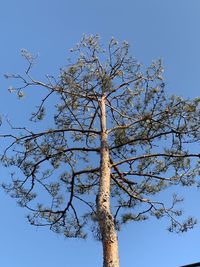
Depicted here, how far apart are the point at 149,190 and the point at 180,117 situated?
49.5 inches

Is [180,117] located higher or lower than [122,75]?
lower

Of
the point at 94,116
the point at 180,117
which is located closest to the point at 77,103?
the point at 94,116

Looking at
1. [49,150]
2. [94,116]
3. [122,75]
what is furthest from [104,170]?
[122,75]

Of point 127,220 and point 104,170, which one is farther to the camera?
point 127,220

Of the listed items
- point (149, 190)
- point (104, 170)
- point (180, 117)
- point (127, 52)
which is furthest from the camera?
point (127, 52)

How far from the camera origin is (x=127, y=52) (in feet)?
26.0

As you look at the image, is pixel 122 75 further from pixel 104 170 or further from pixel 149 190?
pixel 104 170

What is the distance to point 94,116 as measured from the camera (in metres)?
7.78

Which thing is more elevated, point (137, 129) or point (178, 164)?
point (137, 129)

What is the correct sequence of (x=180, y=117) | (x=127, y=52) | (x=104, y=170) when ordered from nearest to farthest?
(x=104, y=170)
(x=180, y=117)
(x=127, y=52)

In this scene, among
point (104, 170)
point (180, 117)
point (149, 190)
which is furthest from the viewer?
point (149, 190)

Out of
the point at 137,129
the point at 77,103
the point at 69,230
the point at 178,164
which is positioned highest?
the point at 77,103

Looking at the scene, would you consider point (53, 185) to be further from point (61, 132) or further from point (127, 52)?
point (127, 52)

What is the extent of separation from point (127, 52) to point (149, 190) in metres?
2.27
